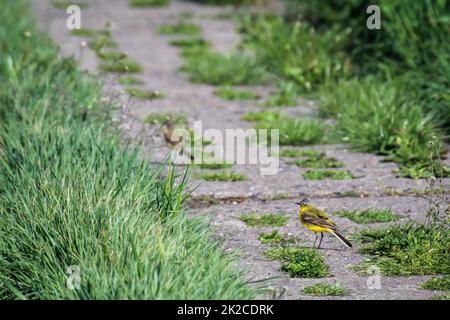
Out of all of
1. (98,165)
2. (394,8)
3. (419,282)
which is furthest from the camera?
(394,8)

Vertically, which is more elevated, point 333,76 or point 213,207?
point 333,76

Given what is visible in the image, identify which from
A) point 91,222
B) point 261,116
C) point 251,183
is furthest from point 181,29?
point 91,222

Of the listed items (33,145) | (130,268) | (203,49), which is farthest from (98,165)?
(203,49)

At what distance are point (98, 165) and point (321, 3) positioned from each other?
14.4ft

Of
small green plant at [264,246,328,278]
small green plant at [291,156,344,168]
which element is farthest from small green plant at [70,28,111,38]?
small green plant at [264,246,328,278]

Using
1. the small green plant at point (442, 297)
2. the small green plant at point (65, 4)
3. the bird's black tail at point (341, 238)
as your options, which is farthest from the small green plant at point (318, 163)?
the small green plant at point (65, 4)

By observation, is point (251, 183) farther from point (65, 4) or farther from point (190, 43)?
point (65, 4)

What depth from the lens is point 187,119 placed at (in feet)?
22.7

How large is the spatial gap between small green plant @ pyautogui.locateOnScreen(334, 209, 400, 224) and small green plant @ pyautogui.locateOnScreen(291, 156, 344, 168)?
88 centimetres

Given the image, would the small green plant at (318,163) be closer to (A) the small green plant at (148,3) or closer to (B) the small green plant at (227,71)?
(B) the small green plant at (227,71)

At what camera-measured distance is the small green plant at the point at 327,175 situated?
5.86 metres

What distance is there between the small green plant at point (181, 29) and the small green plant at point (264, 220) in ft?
15.8

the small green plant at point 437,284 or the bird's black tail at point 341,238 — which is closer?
the small green plant at point 437,284

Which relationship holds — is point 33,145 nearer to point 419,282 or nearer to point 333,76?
point 419,282
